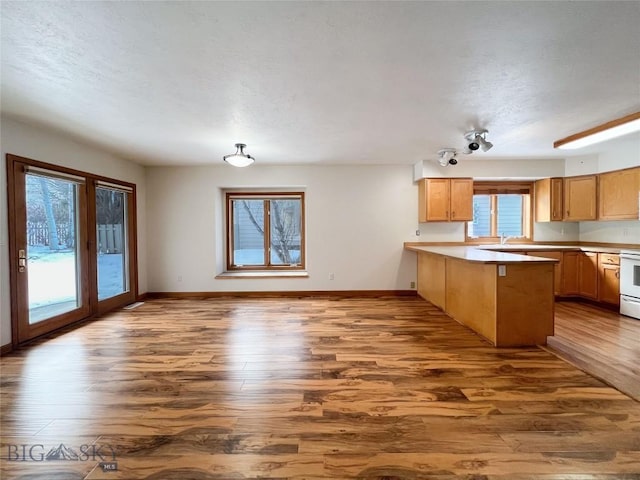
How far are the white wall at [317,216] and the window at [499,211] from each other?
1263 mm

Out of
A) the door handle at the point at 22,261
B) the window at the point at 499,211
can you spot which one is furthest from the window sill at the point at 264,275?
the window at the point at 499,211

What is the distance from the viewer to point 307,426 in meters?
1.87

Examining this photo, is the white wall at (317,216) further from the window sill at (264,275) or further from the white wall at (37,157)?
the white wall at (37,157)

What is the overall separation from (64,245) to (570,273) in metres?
7.64

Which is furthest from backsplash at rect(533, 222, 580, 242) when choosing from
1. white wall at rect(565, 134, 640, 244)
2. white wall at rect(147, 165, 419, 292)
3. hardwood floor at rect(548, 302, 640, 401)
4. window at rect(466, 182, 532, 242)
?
white wall at rect(147, 165, 419, 292)

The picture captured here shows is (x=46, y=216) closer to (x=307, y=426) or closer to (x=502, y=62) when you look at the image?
(x=307, y=426)

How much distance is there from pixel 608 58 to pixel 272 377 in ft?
11.2

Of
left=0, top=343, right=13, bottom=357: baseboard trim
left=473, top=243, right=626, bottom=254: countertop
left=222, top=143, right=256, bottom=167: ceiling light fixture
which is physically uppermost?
left=222, top=143, right=256, bottom=167: ceiling light fixture

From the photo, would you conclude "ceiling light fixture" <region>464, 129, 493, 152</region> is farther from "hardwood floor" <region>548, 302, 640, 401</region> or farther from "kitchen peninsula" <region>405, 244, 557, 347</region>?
"hardwood floor" <region>548, 302, 640, 401</region>

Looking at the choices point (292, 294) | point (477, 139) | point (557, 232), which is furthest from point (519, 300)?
point (292, 294)

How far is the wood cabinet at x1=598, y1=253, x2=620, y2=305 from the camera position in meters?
4.33

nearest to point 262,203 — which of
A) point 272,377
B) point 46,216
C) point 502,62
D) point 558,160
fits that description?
point 46,216

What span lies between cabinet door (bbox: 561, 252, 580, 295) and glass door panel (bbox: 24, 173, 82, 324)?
7500 millimetres

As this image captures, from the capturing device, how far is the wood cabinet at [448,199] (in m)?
5.18
